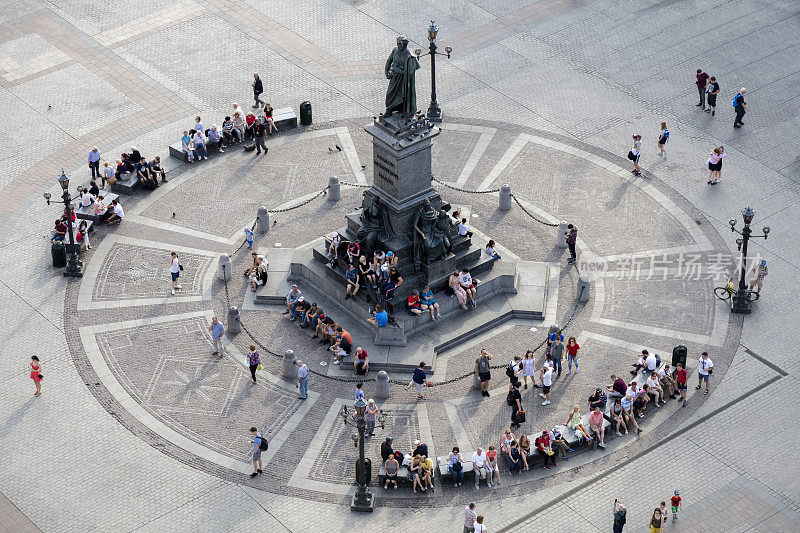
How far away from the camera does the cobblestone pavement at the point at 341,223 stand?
3869cm

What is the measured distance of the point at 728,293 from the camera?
46125 millimetres

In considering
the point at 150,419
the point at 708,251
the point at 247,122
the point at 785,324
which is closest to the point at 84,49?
the point at 247,122

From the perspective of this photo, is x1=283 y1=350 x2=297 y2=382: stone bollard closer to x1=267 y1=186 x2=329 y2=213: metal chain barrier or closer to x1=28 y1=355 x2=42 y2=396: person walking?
x1=28 y1=355 x2=42 y2=396: person walking

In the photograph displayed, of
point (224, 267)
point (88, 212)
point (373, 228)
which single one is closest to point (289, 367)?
point (373, 228)

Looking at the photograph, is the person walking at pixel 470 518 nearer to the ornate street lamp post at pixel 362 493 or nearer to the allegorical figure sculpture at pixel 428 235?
the ornate street lamp post at pixel 362 493

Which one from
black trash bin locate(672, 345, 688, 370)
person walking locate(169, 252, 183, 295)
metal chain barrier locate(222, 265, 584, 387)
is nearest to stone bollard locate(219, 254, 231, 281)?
metal chain barrier locate(222, 265, 584, 387)

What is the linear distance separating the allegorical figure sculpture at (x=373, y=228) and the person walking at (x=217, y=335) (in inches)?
230

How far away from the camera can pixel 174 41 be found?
62312mm

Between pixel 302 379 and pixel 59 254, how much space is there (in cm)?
1219

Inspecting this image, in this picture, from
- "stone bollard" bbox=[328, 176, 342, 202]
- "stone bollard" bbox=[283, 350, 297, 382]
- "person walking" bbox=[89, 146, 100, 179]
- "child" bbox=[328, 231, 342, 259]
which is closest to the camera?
"stone bollard" bbox=[283, 350, 297, 382]

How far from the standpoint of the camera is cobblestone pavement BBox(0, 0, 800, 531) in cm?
3869

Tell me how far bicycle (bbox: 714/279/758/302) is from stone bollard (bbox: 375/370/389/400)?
13.2 meters

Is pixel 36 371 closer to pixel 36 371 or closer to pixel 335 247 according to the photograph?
pixel 36 371

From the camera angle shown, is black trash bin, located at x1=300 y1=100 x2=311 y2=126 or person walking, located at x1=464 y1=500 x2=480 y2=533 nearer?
person walking, located at x1=464 y1=500 x2=480 y2=533
